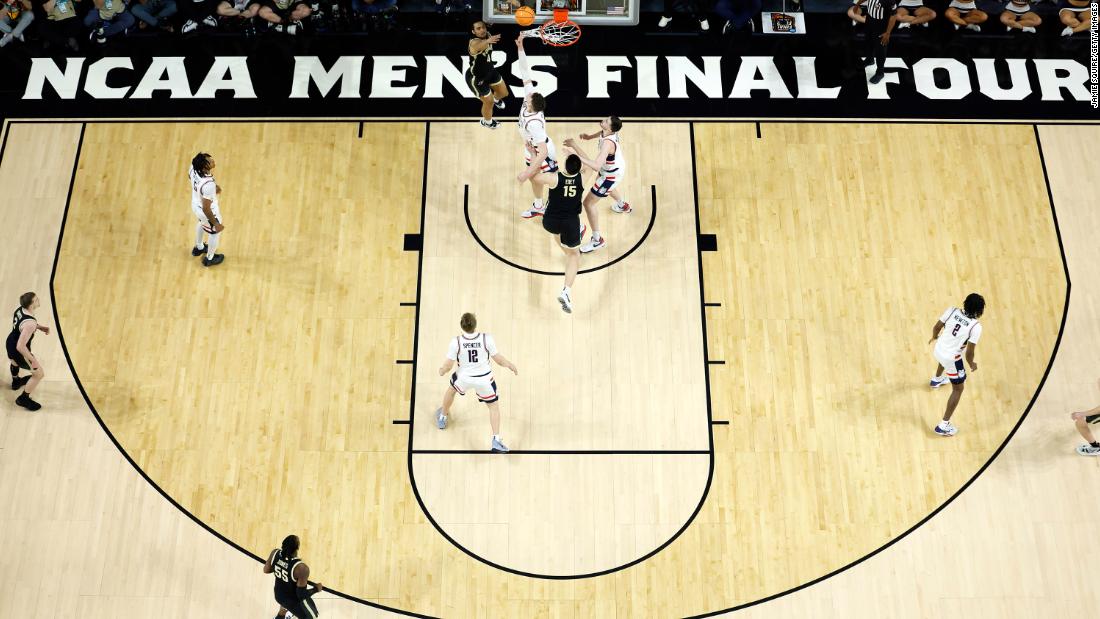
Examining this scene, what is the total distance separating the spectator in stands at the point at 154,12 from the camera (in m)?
15.2

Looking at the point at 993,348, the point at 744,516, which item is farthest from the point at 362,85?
the point at 993,348

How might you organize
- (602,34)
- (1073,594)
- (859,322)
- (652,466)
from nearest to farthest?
(1073,594), (652,466), (859,322), (602,34)

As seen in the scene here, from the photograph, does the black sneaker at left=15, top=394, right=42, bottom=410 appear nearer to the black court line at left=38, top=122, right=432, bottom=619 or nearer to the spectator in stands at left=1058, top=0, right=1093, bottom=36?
the black court line at left=38, top=122, right=432, bottom=619

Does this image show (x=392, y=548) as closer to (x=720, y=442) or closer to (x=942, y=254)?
(x=720, y=442)

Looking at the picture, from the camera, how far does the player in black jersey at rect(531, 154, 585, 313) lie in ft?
39.2

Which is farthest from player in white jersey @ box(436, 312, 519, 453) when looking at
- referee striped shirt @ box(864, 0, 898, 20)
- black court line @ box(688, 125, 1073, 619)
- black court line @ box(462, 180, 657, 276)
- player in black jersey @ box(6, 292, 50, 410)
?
referee striped shirt @ box(864, 0, 898, 20)

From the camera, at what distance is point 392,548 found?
11656 millimetres

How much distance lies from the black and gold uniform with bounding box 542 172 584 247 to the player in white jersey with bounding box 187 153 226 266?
12.4 feet

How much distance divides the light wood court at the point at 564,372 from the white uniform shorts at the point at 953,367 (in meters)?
2.65

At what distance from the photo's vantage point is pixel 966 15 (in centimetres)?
1531

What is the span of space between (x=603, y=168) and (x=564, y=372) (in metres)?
2.41

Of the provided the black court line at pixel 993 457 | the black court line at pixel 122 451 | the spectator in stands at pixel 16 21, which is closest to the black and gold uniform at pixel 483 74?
the black court line at pixel 122 451

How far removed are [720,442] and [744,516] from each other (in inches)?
34.9

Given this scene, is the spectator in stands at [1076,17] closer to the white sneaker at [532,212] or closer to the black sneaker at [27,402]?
the white sneaker at [532,212]
